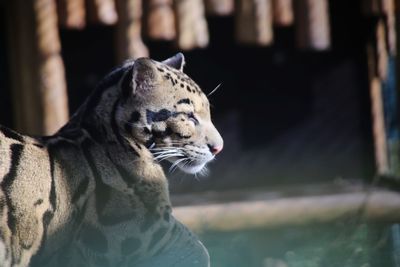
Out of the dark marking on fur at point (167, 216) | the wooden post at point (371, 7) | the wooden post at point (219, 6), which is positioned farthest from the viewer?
the wooden post at point (371, 7)

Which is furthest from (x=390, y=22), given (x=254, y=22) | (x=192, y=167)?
(x=192, y=167)

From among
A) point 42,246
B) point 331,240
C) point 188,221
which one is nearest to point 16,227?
point 42,246

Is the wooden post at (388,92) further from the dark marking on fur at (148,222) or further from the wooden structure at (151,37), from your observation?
the dark marking on fur at (148,222)

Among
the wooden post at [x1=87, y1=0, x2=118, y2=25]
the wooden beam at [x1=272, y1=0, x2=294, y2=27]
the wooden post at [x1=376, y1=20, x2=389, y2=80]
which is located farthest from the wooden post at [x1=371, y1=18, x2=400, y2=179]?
the wooden post at [x1=87, y1=0, x2=118, y2=25]

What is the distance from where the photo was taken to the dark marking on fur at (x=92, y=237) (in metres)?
3.71

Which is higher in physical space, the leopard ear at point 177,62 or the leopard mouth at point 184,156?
the leopard ear at point 177,62

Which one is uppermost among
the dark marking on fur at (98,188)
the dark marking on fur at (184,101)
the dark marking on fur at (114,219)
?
the dark marking on fur at (184,101)

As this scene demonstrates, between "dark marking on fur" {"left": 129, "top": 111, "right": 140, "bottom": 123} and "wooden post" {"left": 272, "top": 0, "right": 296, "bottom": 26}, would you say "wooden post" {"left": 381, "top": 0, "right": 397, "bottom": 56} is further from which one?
"dark marking on fur" {"left": 129, "top": 111, "right": 140, "bottom": 123}

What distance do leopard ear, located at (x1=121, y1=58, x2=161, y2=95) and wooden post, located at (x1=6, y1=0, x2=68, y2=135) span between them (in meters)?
2.23

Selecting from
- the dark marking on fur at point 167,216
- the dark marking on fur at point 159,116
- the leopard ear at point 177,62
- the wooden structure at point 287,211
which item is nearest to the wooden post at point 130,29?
the wooden structure at point 287,211

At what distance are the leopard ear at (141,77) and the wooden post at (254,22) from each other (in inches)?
95.9

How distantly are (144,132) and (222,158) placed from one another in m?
3.10

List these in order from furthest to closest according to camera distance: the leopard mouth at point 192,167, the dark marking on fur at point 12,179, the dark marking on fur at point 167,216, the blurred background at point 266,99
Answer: the blurred background at point 266,99 < the leopard mouth at point 192,167 < the dark marking on fur at point 167,216 < the dark marking on fur at point 12,179

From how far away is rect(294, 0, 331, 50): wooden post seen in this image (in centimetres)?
638
